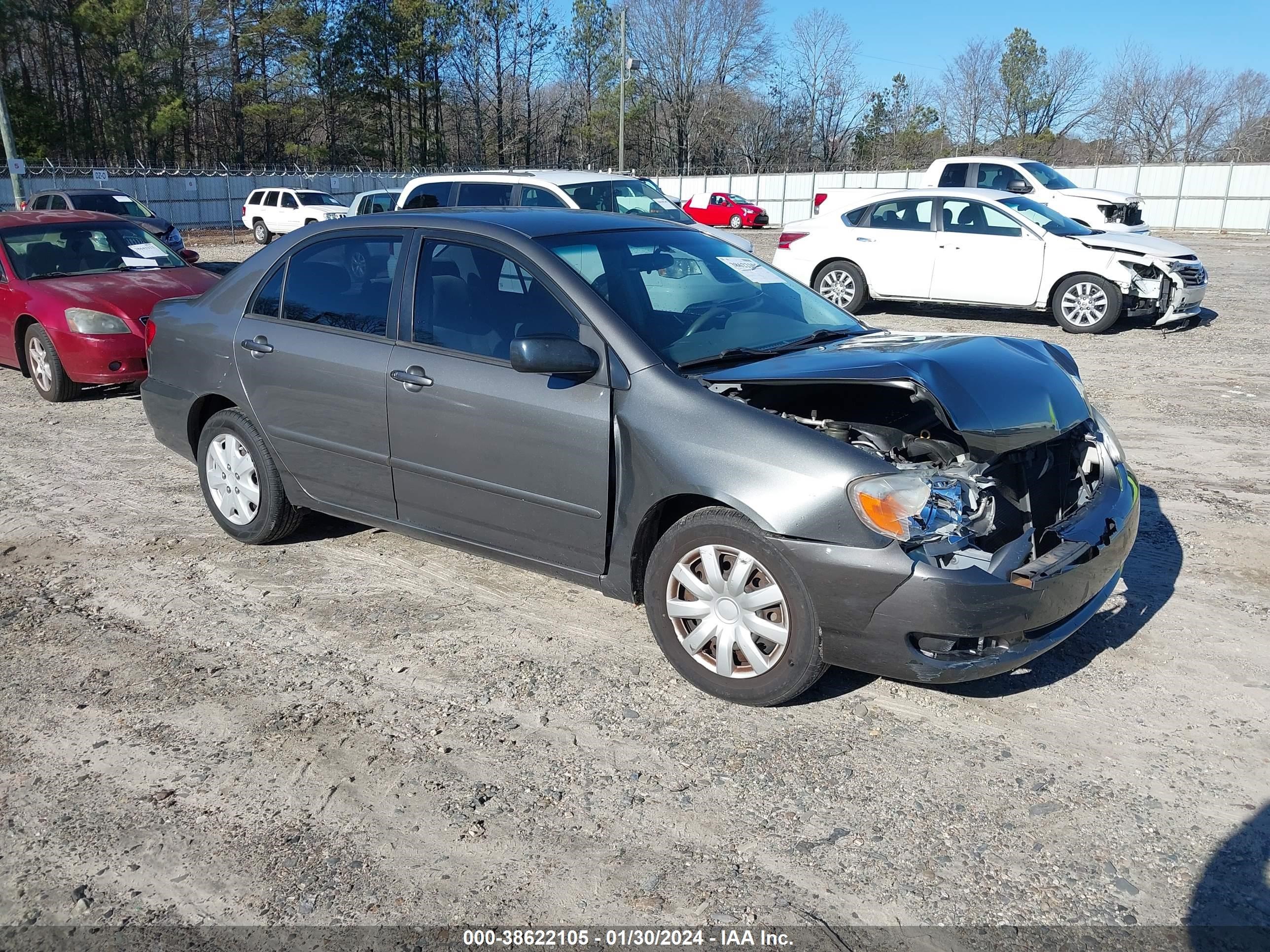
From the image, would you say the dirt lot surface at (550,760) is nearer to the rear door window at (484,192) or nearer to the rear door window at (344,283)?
the rear door window at (344,283)

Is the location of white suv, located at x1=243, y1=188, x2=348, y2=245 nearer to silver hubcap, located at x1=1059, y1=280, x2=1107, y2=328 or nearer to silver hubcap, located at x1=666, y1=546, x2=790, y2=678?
silver hubcap, located at x1=1059, y1=280, x2=1107, y2=328

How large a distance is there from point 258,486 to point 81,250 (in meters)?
6.06

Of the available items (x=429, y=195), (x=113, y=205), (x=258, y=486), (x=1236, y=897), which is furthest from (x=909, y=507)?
→ (x=113, y=205)

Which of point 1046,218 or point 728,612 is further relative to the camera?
point 1046,218

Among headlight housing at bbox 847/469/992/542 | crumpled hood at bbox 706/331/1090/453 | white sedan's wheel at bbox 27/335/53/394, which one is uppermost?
crumpled hood at bbox 706/331/1090/453

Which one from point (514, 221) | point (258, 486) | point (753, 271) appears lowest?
point (258, 486)

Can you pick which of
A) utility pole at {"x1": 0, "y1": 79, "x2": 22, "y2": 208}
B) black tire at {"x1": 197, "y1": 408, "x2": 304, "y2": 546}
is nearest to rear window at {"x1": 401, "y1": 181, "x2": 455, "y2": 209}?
black tire at {"x1": 197, "y1": 408, "x2": 304, "y2": 546}

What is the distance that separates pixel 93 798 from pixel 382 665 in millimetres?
1159

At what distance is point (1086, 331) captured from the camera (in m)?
12.3

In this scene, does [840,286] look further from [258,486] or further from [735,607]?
[735,607]

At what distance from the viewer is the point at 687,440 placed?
367 cm

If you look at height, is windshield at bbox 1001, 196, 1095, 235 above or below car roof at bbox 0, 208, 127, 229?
above

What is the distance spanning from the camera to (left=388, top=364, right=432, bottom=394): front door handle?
434 cm

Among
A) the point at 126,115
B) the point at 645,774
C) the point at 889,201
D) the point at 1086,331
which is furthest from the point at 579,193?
the point at 126,115
